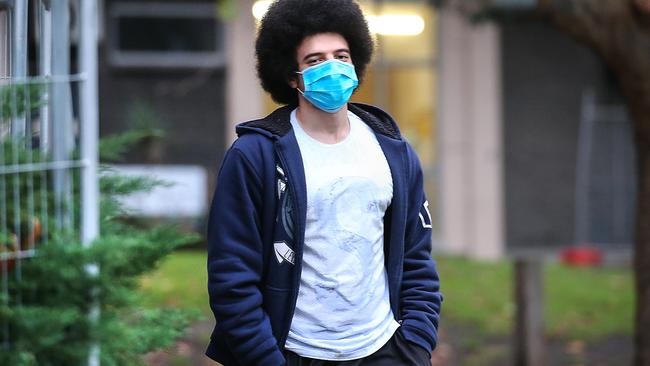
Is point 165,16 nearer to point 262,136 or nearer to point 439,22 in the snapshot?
point 439,22

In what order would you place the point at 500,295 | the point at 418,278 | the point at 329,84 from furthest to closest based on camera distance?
the point at 500,295, the point at 418,278, the point at 329,84

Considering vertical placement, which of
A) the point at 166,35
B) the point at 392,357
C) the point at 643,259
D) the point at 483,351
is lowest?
the point at 483,351

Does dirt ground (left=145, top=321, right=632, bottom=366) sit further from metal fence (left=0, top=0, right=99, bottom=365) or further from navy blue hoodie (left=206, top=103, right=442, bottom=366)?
metal fence (left=0, top=0, right=99, bottom=365)

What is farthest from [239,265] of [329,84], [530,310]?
[530,310]

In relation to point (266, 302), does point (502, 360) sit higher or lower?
lower

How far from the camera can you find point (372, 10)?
14.7 metres

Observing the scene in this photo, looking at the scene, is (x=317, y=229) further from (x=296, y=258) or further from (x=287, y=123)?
(x=287, y=123)

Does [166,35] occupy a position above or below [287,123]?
above

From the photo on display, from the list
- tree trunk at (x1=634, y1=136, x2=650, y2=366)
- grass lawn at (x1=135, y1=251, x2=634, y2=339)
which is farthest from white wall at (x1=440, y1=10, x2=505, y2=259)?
tree trunk at (x1=634, y1=136, x2=650, y2=366)

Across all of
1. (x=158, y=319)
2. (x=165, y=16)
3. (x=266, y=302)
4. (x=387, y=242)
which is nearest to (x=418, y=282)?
(x=387, y=242)

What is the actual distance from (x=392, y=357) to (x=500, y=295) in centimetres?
708

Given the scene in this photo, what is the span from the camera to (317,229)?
3.54 m

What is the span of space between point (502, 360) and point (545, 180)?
7297mm

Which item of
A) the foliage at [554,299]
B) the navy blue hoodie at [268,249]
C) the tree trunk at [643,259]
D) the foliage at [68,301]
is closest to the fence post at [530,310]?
the tree trunk at [643,259]
